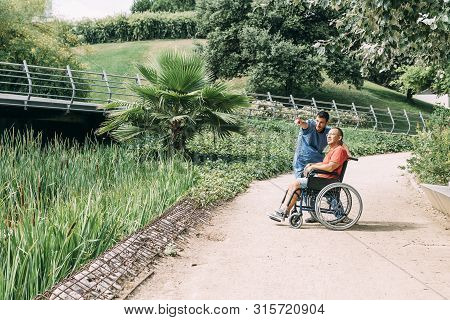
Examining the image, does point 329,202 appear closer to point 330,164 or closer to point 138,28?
point 330,164

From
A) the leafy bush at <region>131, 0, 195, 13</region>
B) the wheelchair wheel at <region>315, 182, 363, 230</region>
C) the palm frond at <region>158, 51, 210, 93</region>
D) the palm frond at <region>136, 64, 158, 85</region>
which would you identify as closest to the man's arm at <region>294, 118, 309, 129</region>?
the wheelchair wheel at <region>315, 182, 363, 230</region>

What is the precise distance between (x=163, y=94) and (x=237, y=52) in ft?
83.2

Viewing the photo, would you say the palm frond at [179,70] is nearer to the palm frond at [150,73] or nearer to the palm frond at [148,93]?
the palm frond at [150,73]

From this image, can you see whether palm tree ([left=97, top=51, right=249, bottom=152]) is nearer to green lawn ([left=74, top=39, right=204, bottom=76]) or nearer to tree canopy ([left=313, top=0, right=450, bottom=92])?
tree canopy ([left=313, top=0, right=450, bottom=92])

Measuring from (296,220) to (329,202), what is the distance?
0.51m

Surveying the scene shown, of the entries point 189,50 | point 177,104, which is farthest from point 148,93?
point 189,50

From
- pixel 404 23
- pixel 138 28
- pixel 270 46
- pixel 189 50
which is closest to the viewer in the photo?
pixel 404 23

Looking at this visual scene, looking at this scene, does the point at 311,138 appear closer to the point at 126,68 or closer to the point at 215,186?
the point at 215,186

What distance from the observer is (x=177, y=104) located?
42.0 feet

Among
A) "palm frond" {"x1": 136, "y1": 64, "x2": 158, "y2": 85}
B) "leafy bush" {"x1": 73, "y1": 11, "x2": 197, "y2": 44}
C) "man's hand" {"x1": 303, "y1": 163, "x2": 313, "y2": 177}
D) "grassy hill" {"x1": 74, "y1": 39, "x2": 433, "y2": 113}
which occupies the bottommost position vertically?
"grassy hill" {"x1": 74, "y1": 39, "x2": 433, "y2": 113}

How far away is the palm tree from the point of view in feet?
41.3

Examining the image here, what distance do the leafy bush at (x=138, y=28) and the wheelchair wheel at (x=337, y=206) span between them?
50711mm

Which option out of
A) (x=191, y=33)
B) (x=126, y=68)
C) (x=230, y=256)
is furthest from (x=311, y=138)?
(x=191, y=33)

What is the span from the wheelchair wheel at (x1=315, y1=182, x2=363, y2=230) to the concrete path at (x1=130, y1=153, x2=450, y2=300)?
148 mm
